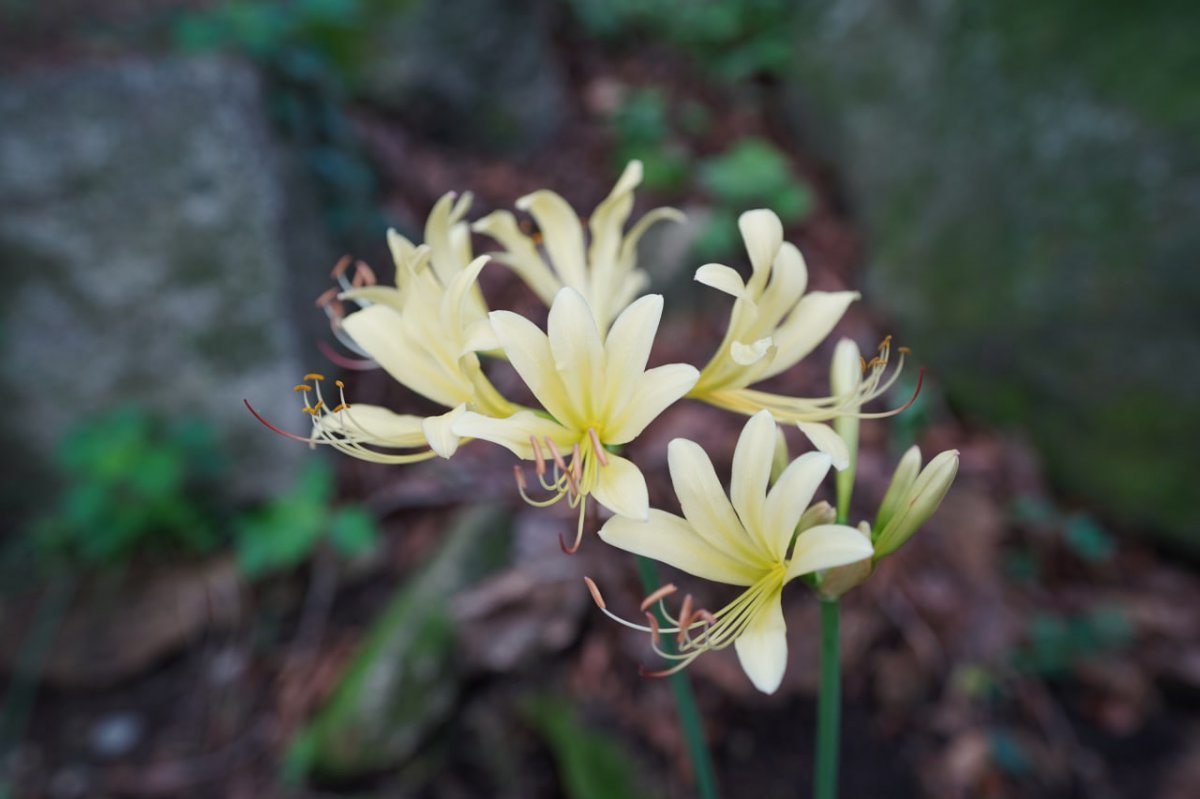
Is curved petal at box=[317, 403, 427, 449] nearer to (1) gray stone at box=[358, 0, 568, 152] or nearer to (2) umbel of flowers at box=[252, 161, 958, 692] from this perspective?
(2) umbel of flowers at box=[252, 161, 958, 692]

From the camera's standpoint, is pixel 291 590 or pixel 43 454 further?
pixel 43 454

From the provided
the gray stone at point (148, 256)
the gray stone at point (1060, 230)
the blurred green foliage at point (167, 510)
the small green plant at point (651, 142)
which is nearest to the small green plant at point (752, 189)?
the small green plant at point (651, 142)

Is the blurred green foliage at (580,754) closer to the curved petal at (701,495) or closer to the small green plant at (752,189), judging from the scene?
the curved petal at (701,495)

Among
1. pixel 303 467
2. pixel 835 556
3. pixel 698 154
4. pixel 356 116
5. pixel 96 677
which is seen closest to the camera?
pixel 835 556

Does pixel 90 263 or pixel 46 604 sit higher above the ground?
pixel 90 263

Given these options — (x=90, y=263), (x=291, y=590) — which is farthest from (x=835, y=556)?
(x=90, y=263)

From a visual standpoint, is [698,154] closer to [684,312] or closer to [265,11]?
[684,312]
